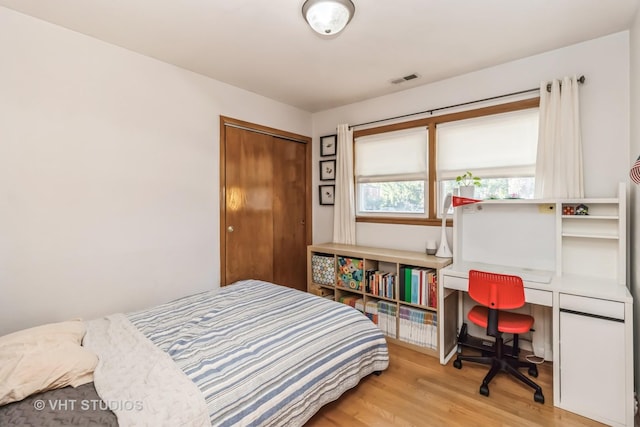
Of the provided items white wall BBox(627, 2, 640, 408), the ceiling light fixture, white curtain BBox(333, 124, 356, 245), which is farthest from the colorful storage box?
the ceiling light fixture

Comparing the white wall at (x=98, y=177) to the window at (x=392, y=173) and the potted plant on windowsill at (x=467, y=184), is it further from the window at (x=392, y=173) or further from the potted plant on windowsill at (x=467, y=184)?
the potted plant on windowsill at (x=467, y=184)

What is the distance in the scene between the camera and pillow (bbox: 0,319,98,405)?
1.24 meters

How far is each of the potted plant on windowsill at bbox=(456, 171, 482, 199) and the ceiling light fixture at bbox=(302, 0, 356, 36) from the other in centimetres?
165

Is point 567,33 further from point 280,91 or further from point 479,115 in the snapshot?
point 280,91

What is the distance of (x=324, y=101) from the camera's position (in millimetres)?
3621

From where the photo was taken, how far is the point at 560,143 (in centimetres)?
235

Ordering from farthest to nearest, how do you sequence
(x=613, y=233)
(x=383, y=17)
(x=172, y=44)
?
(x=172, y=44), (x=613, y=233), (x=383, y=17)

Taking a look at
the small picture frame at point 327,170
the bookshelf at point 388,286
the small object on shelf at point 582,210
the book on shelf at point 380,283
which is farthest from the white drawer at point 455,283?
the small picture frame at point 327,170

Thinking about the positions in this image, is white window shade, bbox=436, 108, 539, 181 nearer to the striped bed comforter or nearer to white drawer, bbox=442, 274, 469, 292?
white drawer, bbox=442, 274, 469, 292

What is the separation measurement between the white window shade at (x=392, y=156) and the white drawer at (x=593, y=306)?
5.33 ft

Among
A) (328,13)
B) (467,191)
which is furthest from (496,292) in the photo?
(328,13)

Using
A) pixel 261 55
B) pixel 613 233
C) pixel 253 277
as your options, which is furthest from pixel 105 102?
pixel 613 233

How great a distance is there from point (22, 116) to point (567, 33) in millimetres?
3697

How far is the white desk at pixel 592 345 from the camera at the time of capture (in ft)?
5.79
